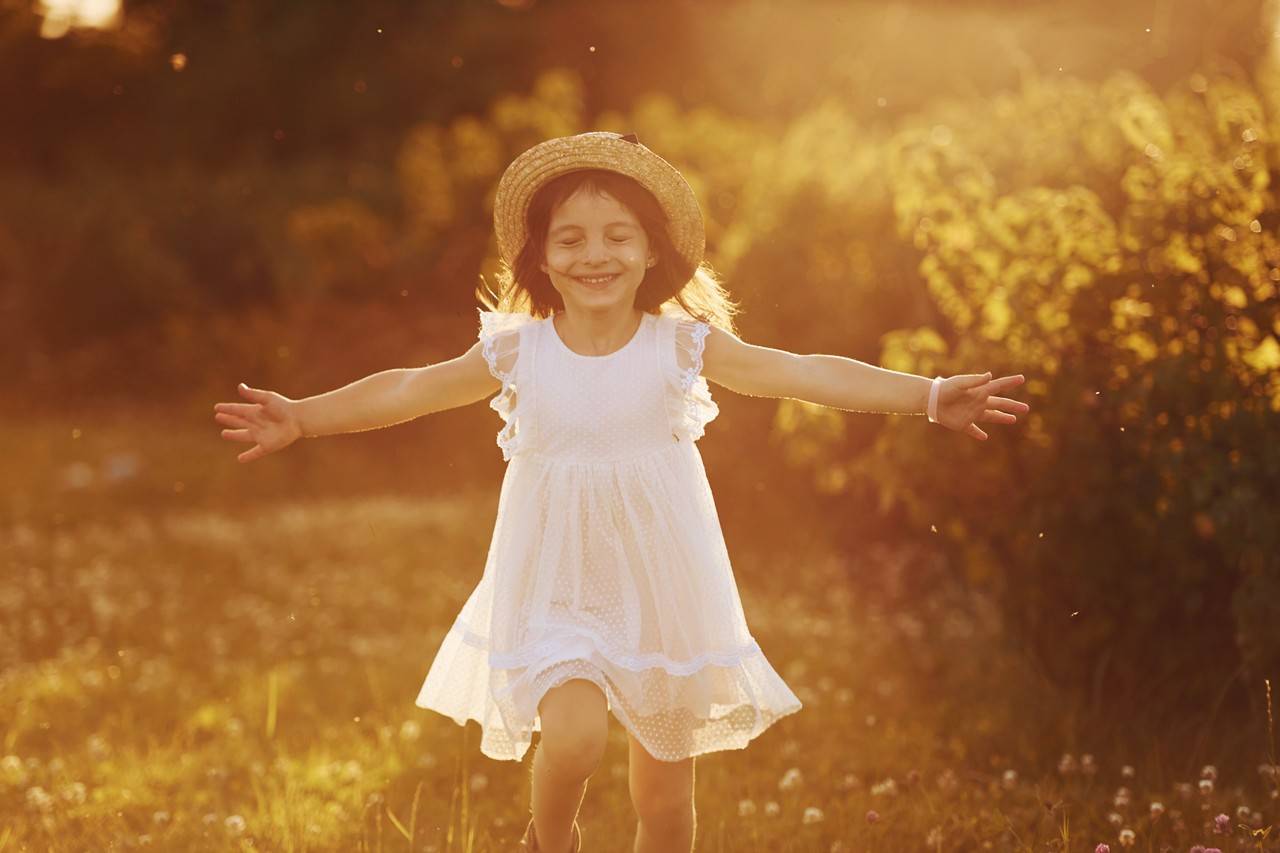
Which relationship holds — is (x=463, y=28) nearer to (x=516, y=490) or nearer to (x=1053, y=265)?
(x=1053, y=265)

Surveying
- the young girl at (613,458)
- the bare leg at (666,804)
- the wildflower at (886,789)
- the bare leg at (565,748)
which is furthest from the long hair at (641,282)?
the wildflower at (886,789)

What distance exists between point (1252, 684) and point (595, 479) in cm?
293

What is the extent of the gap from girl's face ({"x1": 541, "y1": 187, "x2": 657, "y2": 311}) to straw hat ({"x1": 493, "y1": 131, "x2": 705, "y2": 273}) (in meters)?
0.10

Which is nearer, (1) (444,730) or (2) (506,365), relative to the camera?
(2) (506,365)

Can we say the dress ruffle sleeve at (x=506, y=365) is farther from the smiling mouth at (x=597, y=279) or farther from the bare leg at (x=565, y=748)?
the bare leg at (x=565, y=748)

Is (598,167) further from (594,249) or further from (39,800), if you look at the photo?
(39,800)

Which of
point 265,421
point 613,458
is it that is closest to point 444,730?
point 265,421

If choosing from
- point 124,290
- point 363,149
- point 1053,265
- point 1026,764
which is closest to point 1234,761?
point 1026,764

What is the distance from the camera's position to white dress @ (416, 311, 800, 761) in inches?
138

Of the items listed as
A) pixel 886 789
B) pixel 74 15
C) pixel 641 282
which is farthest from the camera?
pixel 74 15

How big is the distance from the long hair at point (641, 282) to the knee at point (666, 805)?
1.32 m

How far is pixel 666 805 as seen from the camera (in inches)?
142

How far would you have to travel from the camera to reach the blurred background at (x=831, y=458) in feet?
16.5

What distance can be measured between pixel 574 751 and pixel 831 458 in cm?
478
